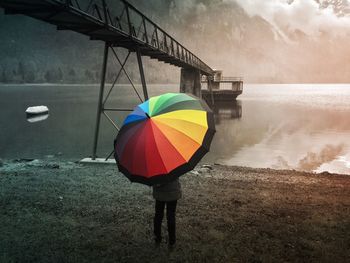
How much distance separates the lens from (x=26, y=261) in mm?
5367

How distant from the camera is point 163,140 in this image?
15.1 ft

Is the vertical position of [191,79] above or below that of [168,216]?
above

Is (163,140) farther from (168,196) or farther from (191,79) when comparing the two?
(191,79)

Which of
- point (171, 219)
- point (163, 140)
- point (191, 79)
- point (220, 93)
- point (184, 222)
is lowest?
point (184, 222)

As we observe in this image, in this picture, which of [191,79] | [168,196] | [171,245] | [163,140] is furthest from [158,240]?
[191,79]

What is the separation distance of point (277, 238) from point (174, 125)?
10.7ft

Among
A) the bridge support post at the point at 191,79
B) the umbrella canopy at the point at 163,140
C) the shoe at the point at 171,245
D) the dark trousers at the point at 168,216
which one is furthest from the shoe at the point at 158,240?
the bridge support post at the point at 191,79

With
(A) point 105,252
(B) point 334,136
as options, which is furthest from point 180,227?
(B) point 334,136

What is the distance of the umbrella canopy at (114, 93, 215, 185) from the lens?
14.9 ft

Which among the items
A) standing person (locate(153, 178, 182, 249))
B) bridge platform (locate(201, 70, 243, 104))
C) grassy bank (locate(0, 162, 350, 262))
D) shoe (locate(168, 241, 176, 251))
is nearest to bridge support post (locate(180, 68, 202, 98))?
bridge platform (locate(201, 70, 243, 104))

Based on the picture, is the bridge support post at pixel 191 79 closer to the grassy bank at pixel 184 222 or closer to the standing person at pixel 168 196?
the grassy bank at pixel 184 222

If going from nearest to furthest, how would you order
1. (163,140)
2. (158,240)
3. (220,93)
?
(163,140) → (158,240) → (220,93)

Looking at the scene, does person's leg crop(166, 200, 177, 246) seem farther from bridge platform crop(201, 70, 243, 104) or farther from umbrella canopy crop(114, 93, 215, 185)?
bridge platform crop(201, 70, 243, 104)

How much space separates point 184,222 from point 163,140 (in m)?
3.03
